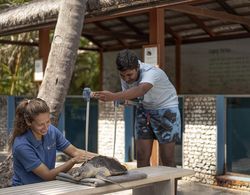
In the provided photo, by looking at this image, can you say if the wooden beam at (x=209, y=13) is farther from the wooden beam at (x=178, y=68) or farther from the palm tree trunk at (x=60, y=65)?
the wooden beam at (x=178, y=68)

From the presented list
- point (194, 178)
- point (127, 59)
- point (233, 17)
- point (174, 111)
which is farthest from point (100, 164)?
point (233, 17)

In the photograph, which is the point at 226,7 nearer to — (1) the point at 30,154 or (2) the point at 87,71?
(1) the point at 30,154

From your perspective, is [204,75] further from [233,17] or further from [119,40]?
[233,17]

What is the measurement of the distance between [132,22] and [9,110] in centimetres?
312

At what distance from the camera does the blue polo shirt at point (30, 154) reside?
3367 mm

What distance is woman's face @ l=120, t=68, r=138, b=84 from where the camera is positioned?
14.5 feet

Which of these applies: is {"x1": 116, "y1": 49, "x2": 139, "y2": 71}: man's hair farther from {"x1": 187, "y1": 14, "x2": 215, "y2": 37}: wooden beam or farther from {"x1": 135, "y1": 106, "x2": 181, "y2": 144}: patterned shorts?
{"x1": 187, "y1": 14, "x2": 215, "y2": 37}: wooden beam

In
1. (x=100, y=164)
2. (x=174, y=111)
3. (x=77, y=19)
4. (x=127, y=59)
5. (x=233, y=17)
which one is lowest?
(x=100, y=164)

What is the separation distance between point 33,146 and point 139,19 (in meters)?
7.29

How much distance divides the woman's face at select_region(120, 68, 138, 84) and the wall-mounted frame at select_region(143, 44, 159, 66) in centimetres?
229

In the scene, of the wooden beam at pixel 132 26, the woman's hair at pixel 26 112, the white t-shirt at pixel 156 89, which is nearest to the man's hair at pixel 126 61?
the white t-shirt at pixel 156 89

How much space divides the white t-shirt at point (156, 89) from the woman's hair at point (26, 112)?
1.23 metres

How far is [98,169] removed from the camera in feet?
11.0

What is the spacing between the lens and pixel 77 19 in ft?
17.9
